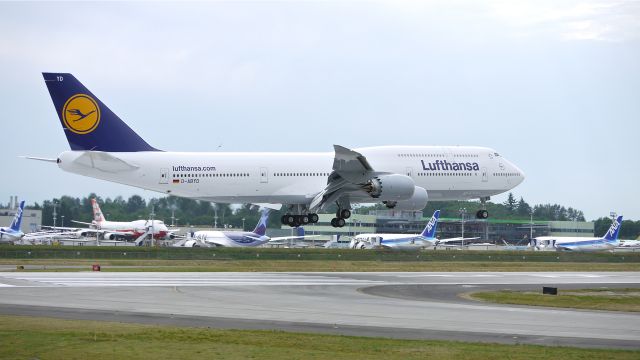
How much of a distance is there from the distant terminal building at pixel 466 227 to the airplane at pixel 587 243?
23.3 metres

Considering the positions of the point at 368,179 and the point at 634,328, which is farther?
the point at 368,179

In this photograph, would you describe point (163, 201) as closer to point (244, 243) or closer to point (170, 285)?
point (244, 243)

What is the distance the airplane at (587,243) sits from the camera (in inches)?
4171

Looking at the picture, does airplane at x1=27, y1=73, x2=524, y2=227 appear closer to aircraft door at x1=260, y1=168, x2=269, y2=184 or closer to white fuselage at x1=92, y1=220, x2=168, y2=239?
aircraft door at x1=260, y1=168, x2=269, y2=184

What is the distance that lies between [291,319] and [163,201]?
3939 inches

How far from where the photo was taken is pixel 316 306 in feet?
108

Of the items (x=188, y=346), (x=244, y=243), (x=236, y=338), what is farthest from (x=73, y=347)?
(x=244, y=243)

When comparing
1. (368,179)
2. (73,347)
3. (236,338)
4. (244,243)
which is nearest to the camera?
(73,347)

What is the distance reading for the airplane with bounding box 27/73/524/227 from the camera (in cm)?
5781

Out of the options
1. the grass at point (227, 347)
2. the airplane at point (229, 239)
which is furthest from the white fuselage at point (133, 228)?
the grass at point (227, 347)

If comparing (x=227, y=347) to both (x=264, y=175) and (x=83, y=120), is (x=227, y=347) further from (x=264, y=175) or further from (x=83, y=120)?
(x=83, y=120)

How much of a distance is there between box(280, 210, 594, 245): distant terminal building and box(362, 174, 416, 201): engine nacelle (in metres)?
77.6

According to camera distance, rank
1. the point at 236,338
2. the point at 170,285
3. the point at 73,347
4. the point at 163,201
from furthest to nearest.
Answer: the point at 163,201, the point at 170,285, the point at 236,338, the point at 73,347

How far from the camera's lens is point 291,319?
28391 mm
